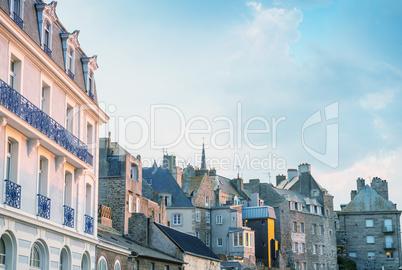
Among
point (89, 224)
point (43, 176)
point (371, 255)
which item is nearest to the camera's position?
point (43, 176)

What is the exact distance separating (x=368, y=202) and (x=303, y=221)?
1482 centimetres

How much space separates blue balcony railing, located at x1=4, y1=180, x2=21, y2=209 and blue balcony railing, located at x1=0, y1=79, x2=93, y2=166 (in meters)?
2.15

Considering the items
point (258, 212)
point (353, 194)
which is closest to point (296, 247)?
point (258, 212)

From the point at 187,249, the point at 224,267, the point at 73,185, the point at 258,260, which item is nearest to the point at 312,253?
the point at 258,260

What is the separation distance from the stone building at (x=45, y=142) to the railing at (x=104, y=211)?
38.8ft

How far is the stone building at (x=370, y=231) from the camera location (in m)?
84.9

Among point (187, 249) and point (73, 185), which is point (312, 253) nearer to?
point (187, 249)

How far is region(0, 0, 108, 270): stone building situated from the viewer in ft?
61.0

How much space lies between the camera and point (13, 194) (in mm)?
18562

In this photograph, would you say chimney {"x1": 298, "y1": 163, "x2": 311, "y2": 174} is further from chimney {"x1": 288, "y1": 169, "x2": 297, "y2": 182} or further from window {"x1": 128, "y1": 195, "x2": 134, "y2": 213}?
window {"x1": 128, "y1": 195, "x2": 134, "y2": 213}

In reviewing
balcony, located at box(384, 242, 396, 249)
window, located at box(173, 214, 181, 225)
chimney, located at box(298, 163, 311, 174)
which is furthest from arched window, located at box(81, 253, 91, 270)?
balcony, located at box(384, 242, 396, 249)

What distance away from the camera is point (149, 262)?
34.2m

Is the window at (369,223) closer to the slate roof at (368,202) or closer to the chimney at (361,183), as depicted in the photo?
the slate roof at (368,202)

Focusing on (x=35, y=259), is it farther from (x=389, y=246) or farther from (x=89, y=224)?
(x=389, y=246)
